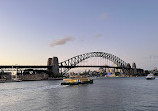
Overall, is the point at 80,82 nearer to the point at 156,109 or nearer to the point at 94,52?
the point at 156,109

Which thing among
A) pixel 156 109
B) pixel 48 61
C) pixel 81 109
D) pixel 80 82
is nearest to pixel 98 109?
pixel 81 109

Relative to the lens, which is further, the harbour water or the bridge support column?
the bridge support column

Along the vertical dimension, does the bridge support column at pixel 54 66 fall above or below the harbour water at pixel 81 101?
above

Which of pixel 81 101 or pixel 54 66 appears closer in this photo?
pixel 81 101

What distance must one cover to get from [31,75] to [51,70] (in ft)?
60.3

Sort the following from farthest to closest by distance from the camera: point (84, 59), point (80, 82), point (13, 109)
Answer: point (84, 59) → point (80, 82) → point (13, 109)

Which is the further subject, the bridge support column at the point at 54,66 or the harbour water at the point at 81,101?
the bridge support column at the point at 54,66

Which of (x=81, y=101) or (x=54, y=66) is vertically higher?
(x=54, y=66)

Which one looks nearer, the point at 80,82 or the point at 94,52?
the point at 80,82

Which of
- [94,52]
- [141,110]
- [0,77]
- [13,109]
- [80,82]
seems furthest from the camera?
[94,52]

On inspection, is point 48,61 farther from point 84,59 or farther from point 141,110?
point 141,110

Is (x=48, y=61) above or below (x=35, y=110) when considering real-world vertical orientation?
above

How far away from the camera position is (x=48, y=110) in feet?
87.4

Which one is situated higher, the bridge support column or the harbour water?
the bridge support column
